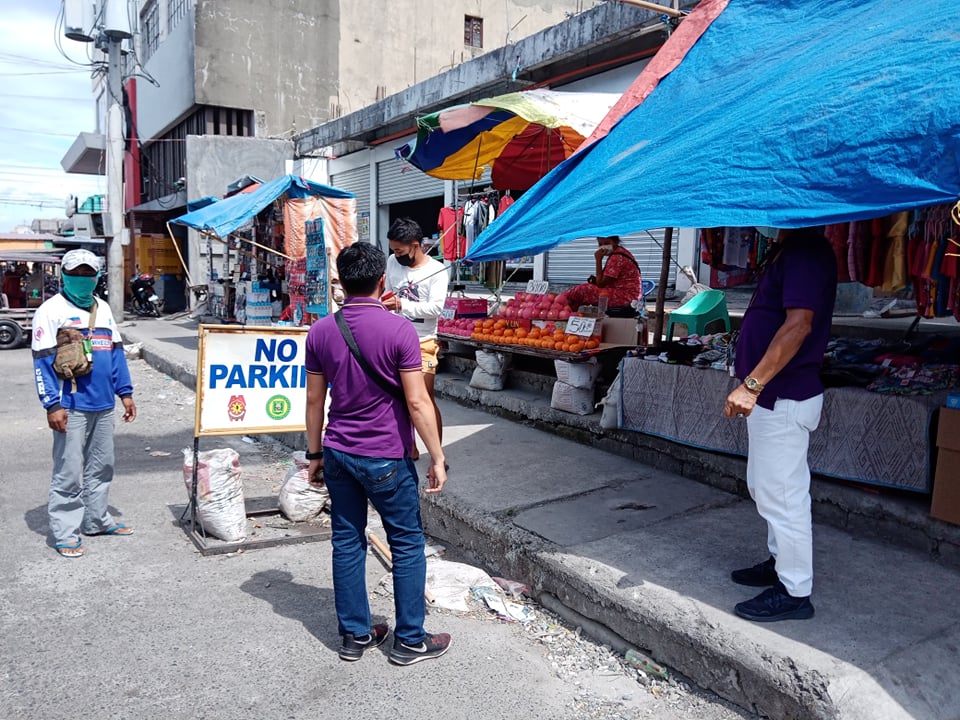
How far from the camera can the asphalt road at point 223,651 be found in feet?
10.2

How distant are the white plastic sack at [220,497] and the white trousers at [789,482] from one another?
11.3 feet

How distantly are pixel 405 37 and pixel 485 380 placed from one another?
63.5 feet

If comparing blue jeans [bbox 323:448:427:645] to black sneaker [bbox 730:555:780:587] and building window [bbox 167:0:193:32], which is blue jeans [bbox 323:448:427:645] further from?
building window [bbox 167:0:193:32]

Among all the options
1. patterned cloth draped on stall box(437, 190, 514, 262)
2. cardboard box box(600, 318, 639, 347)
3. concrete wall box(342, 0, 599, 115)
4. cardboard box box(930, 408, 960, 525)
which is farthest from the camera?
concrete wall box(342, 0, 599, 115)

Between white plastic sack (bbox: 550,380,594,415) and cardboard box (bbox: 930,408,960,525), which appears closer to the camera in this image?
cardboard box (bbox: 930,408,960,525)

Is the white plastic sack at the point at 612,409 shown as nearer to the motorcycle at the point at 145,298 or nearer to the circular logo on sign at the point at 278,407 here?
the circular logo on sign at the point at 278,407

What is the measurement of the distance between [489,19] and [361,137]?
10505 mm

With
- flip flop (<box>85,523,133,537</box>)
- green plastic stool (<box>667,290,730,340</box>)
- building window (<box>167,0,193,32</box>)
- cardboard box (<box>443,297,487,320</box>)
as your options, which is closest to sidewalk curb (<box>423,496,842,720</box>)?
flip flop (<box>85,523,133,537</box>)

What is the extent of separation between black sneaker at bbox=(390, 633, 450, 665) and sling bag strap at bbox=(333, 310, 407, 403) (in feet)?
3.81

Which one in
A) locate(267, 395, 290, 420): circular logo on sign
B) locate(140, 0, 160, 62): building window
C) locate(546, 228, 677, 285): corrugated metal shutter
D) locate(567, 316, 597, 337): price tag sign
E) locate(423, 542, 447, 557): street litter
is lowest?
locate(423, 542, 447, 557): street litter

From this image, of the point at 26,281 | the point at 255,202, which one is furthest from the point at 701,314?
the point at 26,281

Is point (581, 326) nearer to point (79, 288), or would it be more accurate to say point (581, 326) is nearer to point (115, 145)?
point (79, 288)

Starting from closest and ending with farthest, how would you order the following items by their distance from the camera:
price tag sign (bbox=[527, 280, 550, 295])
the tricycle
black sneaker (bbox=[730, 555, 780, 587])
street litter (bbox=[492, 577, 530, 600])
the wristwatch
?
the wristwatch < black sneaker (bbox=[730, 555, 780, 587]) < street litter (bbox=[492, 577, 530, 600]) < price tag sign (bbox=[527, 280, 550, 295]) < the tricycle

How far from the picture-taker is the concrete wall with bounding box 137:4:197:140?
22750mm
